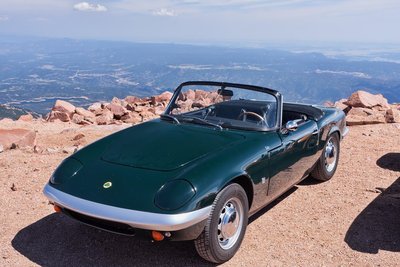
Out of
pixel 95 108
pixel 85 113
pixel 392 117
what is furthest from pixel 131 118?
pixel 392 117

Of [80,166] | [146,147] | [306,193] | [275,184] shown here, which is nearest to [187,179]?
[146,147]

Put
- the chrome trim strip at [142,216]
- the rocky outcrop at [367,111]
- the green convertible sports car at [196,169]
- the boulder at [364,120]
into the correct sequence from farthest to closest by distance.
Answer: the rocky outcrop at [367,111] → the boulder at [364,120] → the green convertible sports car at [196,169] → the chrome trim strip at [142,216]

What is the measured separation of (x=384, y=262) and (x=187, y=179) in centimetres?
201

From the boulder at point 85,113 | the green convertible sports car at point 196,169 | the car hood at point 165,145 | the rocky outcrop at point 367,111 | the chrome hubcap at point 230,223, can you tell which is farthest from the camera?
the boulder at point 85,113

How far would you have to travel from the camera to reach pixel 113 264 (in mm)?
3631

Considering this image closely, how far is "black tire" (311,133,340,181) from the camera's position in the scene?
5.77 meters

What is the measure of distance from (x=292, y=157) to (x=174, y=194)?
6.13 ft

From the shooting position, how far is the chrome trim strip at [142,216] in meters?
3.09

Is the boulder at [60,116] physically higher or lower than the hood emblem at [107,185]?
lower

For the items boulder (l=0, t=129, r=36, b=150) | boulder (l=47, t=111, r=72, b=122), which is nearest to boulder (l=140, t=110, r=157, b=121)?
boulder (l=47, t=111, r=72, b=122)

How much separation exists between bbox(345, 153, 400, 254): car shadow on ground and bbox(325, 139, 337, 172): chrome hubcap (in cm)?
78

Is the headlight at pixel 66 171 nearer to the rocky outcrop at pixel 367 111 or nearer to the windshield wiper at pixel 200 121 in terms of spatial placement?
the windshield wiper at pixel 200 121

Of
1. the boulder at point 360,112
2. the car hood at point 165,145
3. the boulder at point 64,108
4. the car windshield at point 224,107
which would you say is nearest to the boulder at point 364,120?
the boulder at point 360,112

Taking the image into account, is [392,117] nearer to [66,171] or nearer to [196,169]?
[196,169]
